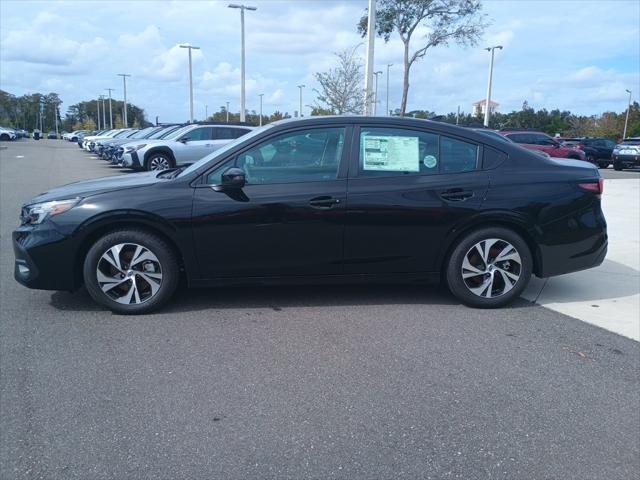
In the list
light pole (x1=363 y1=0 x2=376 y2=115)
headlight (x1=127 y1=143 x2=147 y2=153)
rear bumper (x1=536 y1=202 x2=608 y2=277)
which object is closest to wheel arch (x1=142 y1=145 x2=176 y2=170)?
headlight (x1=127 y1=143 x2=147 y2=153)

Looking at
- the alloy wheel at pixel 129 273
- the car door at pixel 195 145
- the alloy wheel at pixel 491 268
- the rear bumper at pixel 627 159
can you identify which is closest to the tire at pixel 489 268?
the alloy wheel at pixel 491 268

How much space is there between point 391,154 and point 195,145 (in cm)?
1421

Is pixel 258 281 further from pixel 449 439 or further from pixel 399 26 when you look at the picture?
pixel 399 26

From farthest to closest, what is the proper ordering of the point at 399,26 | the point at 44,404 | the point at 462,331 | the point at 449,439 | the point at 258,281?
the point at 399,26 → the point at 258,281 → the point at 462,331 → the point at 44,404 → the point at 449,439

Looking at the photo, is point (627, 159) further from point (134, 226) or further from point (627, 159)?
point (134, 226)

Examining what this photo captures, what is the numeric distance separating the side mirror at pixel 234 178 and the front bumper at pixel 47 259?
1.36 meters

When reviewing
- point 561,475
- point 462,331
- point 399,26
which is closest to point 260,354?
point 462,331

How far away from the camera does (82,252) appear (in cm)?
482

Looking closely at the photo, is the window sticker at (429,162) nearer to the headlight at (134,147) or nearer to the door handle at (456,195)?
the door handle at (456,195)

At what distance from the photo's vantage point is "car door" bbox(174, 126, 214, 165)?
1828cm

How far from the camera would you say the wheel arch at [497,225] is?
5078mm

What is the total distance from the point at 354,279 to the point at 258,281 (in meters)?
0.85

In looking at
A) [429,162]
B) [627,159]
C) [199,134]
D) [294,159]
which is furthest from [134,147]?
[627,159]

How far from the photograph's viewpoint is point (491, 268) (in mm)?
5148
